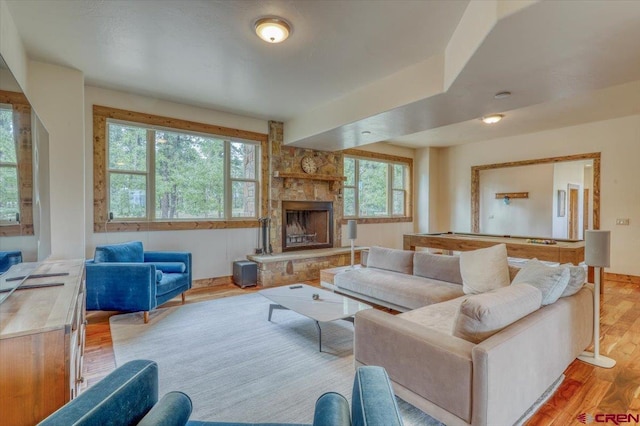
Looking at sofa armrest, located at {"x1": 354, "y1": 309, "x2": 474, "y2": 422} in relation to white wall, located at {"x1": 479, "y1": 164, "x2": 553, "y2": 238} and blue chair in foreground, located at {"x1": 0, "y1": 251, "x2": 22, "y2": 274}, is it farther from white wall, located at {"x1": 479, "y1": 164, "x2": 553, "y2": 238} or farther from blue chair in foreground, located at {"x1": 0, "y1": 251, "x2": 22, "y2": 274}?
white wall, located at {"x1": 479, "y1": 164, "x2": 553, "y2": 238}

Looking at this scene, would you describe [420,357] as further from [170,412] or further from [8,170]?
[8,170]

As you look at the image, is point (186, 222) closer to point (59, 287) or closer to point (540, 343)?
point (59, 287)

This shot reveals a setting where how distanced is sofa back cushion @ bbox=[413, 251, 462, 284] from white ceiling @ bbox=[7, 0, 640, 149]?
5.95 ft

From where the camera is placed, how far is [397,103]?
370cm

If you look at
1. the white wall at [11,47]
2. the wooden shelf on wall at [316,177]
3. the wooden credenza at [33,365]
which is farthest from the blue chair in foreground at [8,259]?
the wooden shelf on wall at [316,177]

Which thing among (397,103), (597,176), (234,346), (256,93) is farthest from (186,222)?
(597,176)

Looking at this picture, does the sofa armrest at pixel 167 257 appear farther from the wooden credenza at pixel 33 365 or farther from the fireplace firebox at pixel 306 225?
the wooden credenza at pixel 33 365

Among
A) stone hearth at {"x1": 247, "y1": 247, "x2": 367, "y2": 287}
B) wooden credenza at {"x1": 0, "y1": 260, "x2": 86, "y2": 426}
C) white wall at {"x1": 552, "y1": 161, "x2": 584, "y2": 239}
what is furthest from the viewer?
white wall at {"x1": 552, "y1": 161, "x2": 584, "y2": 239}

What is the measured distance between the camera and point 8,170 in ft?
5.54

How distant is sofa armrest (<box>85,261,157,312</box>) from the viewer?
3357mm

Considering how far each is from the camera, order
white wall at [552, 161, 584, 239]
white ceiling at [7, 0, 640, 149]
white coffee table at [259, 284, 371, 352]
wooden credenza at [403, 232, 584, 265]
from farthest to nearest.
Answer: white wall at [552, 161, 584, 239]
wooden credenza at [403, 232, 584, 265]
white coffee table at [259, 284, 371, 352]
white ceiling at [7, 0, 640, 149]

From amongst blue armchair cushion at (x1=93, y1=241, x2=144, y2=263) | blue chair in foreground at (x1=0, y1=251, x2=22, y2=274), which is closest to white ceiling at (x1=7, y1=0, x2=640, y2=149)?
blue chair in foreground at (x1=0, y1=251, x2=22, y2=274)

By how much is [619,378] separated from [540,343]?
3.86ft

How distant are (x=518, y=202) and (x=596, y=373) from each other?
17.5ft
